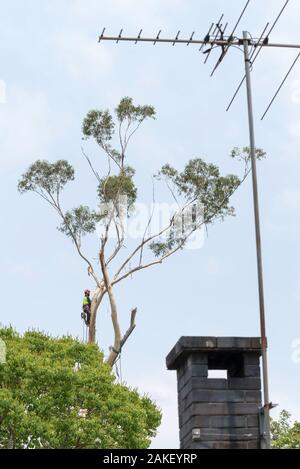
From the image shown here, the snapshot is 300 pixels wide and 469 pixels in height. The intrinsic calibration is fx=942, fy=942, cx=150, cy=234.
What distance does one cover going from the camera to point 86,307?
4650 centimetres

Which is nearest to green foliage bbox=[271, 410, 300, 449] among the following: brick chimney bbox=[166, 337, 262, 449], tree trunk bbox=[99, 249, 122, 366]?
tree trunk bbox=[99, 249, 122, 366]

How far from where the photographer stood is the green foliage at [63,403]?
105 feet

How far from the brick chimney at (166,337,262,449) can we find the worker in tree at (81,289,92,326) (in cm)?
3644

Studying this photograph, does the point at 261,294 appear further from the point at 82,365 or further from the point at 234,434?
the point at 82,365

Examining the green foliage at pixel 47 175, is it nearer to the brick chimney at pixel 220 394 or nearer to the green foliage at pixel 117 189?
the green foliage at pixel 117 189

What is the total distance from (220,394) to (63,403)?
23694 mm

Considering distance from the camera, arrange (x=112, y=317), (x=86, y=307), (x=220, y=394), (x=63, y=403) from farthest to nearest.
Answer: (x=86, y=307) → (x=112, y=317) → (x=63, y=403) → (x=220, y=394)

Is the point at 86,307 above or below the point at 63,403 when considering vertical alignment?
above

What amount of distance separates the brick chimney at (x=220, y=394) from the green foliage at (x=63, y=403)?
2250 centimetres

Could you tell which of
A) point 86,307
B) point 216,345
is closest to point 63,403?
point 86,307

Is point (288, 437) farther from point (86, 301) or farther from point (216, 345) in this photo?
point (216, 345)

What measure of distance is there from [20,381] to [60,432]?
246cm

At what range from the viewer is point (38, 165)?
48.0 m

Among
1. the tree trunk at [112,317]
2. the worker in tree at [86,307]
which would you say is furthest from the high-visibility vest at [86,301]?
the tree trunk at [112,317]
